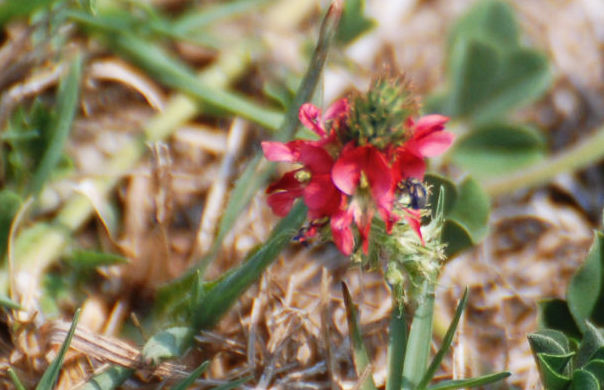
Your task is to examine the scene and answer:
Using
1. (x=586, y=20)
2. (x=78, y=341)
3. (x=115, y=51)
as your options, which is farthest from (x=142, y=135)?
(x=586, y=20)

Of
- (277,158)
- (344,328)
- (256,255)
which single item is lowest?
(344,328)

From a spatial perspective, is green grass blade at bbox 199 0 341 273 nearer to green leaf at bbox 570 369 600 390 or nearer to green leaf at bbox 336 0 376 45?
green leaf at bbox 336 0 376 45

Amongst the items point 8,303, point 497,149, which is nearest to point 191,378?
point 8,303

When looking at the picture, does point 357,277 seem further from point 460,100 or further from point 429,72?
point 429,72

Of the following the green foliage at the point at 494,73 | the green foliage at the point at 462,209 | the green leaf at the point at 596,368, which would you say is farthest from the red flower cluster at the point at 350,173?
the green foliage at the point at 494,73

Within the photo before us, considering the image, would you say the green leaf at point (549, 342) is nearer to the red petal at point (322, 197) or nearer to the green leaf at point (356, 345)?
the green leaf at point (356, 345)

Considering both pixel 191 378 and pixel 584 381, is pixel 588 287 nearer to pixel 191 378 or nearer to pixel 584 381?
pixel 584 381
